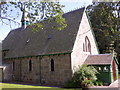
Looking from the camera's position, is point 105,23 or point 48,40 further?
point 105,23

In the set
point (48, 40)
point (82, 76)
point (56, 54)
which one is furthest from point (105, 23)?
point (82, 76)

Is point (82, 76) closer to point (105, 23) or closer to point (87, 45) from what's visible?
point (87, 45)

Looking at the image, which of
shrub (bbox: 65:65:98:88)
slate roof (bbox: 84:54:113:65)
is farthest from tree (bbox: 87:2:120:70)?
shrub (bbox: 65:65:98:88)

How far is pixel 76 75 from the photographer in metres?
19.8

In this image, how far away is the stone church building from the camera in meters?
21.5

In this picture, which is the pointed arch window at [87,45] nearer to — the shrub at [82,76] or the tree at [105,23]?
the shrub at [82,76]

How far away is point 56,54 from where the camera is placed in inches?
885

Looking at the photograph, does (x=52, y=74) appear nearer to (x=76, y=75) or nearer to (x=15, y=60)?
(x=76, y=75)

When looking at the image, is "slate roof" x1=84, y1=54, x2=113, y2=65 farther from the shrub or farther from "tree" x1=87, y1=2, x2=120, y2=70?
"tree" x1=87, y1=2, x2=120, y2=70

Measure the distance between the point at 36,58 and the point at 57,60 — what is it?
446cm

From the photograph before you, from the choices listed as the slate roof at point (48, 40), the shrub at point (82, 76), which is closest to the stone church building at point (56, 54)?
the slate roof at point (48, 40)

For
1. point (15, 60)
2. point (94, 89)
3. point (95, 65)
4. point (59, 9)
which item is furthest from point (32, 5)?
point (15, 60)

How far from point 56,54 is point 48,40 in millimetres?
4177

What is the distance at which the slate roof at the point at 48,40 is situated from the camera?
22.6m
